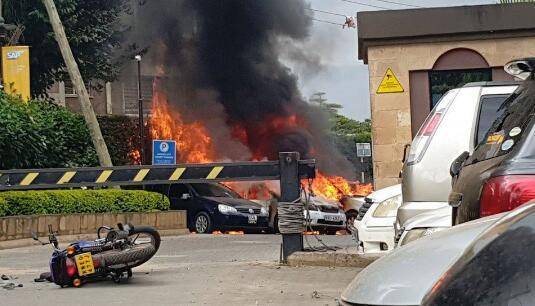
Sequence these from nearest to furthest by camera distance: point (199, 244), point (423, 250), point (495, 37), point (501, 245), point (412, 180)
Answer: point (501, 245) < point (423, 250) < point (412, 180) < point (495, 37) < point (199, 244)

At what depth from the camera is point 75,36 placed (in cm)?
2989

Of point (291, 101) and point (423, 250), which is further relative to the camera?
point (291, 101)

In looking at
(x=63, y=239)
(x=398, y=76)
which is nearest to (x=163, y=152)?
(x=63, y=239)

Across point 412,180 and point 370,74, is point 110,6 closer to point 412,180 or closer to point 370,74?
point 370,74

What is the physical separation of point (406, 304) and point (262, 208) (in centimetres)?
1887

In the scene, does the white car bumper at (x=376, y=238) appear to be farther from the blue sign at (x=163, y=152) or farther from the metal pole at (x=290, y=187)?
the blue sign at (x=163, y=152)

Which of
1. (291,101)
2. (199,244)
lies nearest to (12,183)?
(199,244)

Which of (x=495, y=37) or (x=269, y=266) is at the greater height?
(x=495, y=37)

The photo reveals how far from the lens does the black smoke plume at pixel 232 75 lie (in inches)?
1305

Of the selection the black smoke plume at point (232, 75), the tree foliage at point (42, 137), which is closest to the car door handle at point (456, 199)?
the tree foliage at point (42, 137)

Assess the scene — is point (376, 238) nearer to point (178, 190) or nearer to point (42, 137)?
point (178, 190)

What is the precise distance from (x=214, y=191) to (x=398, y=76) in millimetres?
9864

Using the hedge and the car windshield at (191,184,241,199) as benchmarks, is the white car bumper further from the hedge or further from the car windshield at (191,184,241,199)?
the car windshield at (191,184,241,199)

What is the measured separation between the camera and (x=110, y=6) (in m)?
31.6
